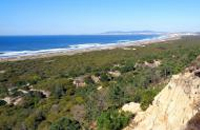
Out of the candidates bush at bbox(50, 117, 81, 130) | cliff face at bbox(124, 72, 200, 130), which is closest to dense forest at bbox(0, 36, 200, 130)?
bush at bbox(50, 117, 81, 130)

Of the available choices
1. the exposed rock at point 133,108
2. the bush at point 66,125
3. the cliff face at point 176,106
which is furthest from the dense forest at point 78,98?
the cliff face at point 176,106

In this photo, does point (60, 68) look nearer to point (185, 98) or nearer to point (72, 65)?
point (72, 65)

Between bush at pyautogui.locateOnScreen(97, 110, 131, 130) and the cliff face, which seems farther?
bush at pyautogui.locateOnScreen(97, 110, 131, 130)

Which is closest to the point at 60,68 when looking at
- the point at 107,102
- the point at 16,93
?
the point at 16,93

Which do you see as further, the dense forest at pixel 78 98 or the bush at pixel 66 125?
the dense forest at pixel 78 98

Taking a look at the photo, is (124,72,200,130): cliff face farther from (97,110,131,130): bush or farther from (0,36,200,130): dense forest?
(0,36,200,130): dense forest

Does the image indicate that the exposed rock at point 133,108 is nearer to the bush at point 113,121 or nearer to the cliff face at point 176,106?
the bush at point 113,121

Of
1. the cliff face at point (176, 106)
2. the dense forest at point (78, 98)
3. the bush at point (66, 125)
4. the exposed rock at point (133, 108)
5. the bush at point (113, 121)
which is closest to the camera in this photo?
the cliff face at point (176, 106)

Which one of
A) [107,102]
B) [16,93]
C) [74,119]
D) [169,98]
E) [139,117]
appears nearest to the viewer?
[169,98]
